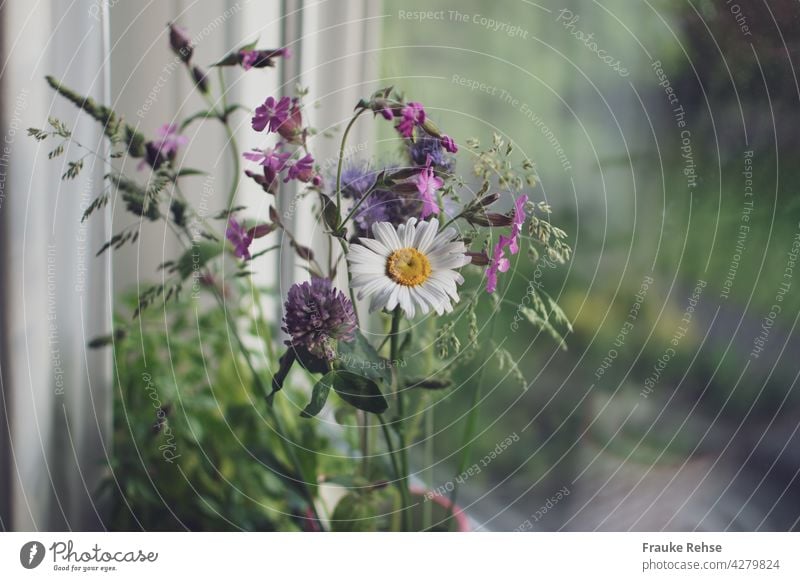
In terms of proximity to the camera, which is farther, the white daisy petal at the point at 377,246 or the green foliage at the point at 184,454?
the green foliage at the point at 184,454

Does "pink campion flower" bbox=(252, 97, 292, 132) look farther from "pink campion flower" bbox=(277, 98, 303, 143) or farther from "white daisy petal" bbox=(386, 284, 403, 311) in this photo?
"white daisy petal" bbox=(386, 284, 403, 311)

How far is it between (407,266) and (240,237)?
0.11 metres

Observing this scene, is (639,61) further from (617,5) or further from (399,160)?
(399,160)

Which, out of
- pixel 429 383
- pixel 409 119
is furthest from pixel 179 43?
pixel 429 383

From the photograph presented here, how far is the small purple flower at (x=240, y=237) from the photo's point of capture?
416mm

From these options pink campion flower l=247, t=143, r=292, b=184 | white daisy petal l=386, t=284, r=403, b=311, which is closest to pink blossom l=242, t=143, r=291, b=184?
pink campion flower l=247, t=143, r=292, b=184

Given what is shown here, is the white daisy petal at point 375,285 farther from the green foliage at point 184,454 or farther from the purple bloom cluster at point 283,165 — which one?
the green foliage at point 184,454

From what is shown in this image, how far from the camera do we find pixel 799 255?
20.2 inches

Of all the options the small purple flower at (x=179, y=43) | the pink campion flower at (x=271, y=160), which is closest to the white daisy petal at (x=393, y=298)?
the pink campion flower at (x=271, y=160)

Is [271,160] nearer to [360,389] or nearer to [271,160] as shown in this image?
[271,160]

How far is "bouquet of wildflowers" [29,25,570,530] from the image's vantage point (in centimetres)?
40

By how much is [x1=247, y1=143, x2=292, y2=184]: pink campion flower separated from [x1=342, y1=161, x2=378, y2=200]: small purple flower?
0.04 meters

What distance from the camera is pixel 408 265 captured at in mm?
402

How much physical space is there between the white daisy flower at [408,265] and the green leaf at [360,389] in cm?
4
